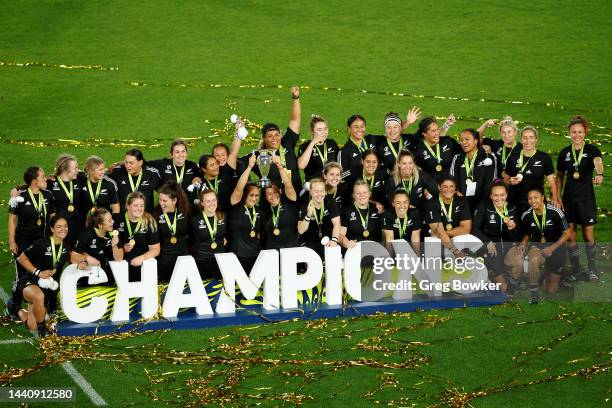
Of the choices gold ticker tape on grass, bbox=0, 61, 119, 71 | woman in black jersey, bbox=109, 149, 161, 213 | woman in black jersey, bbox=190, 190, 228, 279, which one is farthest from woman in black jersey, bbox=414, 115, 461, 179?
gold ticker tape on grass, bbox=0, 61, 119, 71

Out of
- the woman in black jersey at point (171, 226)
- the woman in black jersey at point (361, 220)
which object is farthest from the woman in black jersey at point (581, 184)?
the woman in black jersey at point (171, 226)

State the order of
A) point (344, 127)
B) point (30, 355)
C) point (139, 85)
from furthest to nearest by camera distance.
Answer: point (139, 85) < point (344, 127) < point (30, 355)

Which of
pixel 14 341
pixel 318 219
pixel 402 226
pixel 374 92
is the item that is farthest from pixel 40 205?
pixel 374 92

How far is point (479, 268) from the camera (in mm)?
11969

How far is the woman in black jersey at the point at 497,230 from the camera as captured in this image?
39.6 feet

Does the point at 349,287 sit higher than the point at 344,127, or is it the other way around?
the point at 344,127

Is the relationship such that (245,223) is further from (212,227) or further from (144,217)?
(144,217)

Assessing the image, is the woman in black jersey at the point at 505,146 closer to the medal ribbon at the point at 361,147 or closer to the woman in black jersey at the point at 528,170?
the woman in black jersey at the point at 528,170

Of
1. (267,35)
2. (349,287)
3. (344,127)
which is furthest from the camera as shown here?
(267,35)

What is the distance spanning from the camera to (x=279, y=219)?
12.0 meters

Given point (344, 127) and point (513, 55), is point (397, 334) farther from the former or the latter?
point (513, 55)

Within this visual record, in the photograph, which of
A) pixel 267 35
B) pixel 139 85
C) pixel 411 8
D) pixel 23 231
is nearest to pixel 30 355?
pixel 23 231

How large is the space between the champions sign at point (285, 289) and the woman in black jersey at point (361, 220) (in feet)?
0.40

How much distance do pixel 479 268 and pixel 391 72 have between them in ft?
29.7
